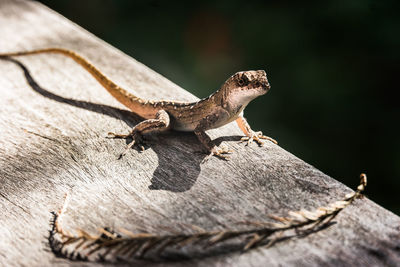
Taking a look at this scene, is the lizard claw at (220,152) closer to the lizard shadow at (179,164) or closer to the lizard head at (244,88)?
the lizard shadow at (179,164)

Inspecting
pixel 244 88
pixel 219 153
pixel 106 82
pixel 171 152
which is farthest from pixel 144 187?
pixel 106 82

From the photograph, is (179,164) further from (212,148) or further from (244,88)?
(244,88)

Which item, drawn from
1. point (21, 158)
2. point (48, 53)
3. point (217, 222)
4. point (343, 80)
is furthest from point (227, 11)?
point (217, 222)

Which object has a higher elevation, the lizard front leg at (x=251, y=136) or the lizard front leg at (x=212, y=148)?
the lizard front leg at (x=251, y=136)

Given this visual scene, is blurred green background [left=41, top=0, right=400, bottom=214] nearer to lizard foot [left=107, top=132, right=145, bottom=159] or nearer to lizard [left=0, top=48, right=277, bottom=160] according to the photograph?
lizard [left=0, top=48, right=277, bottom=160]

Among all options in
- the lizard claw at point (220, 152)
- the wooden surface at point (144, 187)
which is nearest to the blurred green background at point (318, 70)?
the wooden surface at point (144, 187)

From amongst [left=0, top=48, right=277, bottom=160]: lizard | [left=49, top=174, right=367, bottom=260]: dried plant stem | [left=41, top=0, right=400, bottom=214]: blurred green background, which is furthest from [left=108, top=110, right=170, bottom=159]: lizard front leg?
[left=41, top=0, right=400, bottom=214]: blurred green background
